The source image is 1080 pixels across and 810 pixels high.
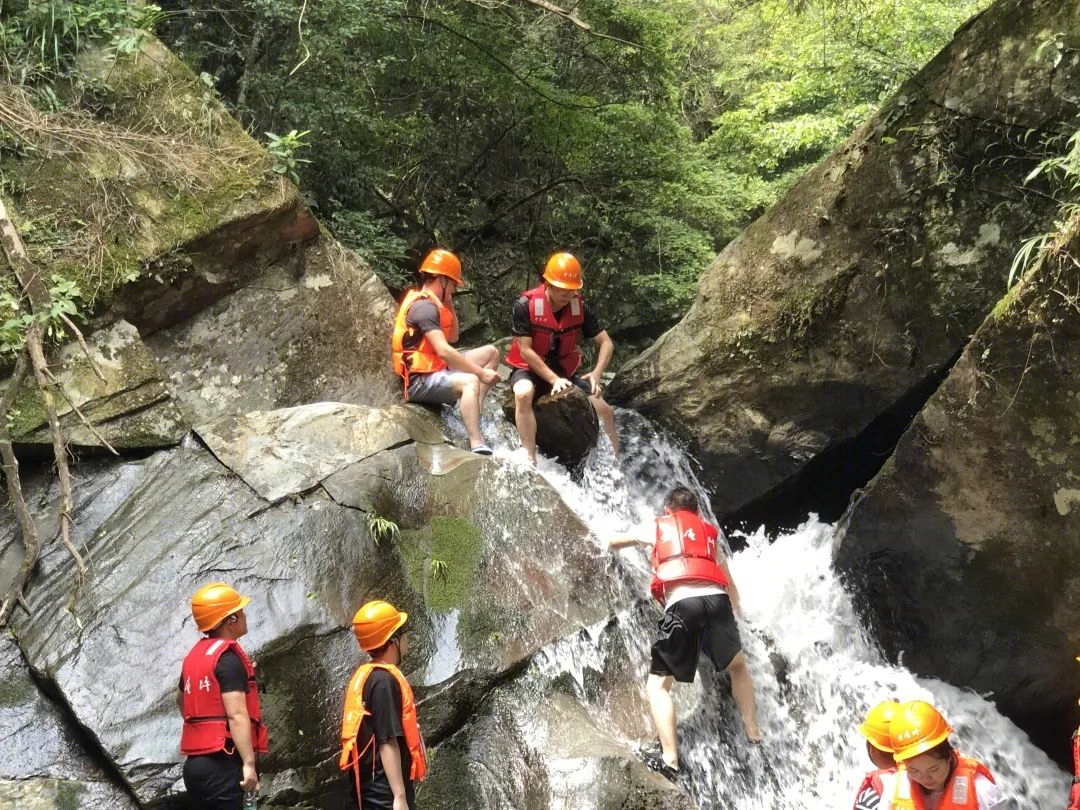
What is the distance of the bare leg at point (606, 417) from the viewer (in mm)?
7333

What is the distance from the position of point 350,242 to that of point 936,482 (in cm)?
611

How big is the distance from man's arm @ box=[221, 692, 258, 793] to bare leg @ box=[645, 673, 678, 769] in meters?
2.33

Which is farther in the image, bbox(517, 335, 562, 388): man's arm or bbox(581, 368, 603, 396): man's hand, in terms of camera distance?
bbox(581, 368, 603, 396): man's hand

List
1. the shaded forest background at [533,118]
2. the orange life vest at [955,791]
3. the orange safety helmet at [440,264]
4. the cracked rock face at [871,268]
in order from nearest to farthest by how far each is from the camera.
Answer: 1. the orange life vest at [955,791]
2. the cracked rock face at [871,268]
3. the orange safety helmet at [440,264]
4. the shaded forest background at [533,118]

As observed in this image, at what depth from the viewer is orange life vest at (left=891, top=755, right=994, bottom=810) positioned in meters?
3.04

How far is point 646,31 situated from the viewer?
9.54 m

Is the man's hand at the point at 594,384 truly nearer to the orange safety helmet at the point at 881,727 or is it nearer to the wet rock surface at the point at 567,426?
the wet rock surface at the point at 567,426

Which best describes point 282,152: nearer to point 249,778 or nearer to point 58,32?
point 58,32

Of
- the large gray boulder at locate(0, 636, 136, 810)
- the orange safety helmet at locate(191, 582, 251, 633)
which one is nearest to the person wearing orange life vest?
the orange safety helmet at locate(191, 582, 251, 633)

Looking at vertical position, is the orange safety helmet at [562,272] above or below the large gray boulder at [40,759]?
above

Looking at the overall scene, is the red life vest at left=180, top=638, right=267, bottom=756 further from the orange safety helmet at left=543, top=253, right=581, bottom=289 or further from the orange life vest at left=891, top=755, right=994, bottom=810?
the orange safety helmet at left=543, top=253, right=581, bottom=289

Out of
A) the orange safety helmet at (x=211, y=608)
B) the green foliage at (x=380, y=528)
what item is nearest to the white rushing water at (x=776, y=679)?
the green foliage at (x=380, y=528)

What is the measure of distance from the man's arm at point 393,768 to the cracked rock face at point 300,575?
813 mm

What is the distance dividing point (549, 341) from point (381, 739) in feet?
13.4
